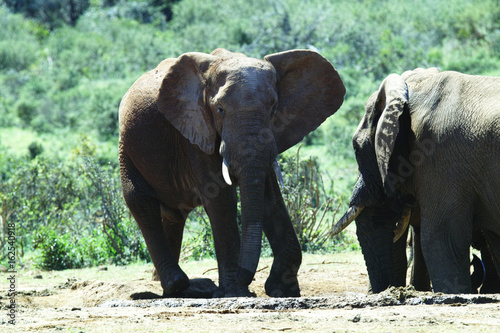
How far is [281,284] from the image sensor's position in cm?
718

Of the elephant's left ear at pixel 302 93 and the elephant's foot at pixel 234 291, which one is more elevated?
the elephant's left ear at pixel 302 93

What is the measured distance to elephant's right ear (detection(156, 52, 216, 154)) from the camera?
705cm

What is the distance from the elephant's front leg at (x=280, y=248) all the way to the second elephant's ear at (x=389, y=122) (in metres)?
1.02

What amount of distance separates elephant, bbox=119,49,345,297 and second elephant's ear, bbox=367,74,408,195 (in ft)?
2.80

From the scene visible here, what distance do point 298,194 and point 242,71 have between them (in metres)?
4.62

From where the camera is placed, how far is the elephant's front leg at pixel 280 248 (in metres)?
7.15

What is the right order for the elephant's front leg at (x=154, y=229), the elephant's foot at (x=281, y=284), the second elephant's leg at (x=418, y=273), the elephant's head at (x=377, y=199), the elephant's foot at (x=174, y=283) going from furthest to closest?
the elephant's front leg at (x=154, y=229)
the elephant's foot at (x=174, y=283)
the second elephant's leg at (x=418, y=273)
the elephant's foot at (x=281, y=284)
the elephant's head at (x=377, y=199)

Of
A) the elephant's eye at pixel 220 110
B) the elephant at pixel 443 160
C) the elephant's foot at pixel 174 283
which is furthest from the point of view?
the elephant's foot at pixel 174 283

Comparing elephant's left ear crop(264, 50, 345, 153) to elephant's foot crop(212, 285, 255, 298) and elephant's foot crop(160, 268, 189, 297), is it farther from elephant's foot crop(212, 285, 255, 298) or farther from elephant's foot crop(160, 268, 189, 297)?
elephant's foot crop(160, 268, 189, 297)

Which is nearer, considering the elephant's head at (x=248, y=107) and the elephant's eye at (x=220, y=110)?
the elephant's head at (x=248, y=107)

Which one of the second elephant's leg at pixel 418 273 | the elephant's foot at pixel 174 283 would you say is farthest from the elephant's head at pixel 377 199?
the elephant's foot at pixel 174 283

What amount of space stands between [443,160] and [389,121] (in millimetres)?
563

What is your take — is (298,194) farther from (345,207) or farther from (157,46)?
(157,46)

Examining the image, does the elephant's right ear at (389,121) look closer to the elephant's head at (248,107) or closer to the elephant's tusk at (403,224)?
the elephant's tusk at (403,224)
